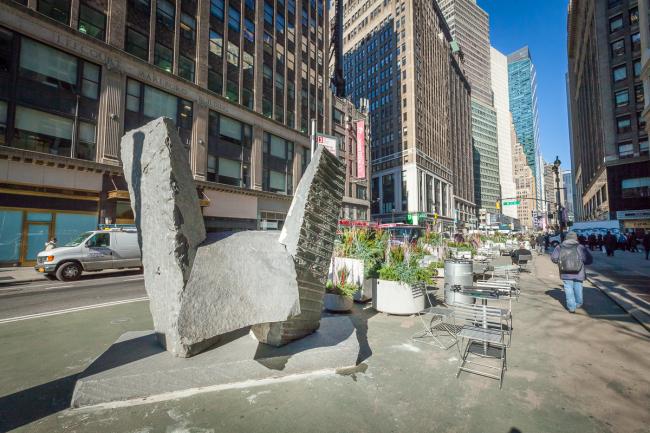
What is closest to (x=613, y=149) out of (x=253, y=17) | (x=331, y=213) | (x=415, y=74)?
(x=415, y=74)

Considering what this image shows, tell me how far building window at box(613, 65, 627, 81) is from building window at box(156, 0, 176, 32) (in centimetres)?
5810

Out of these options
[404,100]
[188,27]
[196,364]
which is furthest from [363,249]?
[404,100]

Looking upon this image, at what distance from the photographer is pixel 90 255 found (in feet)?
42.1

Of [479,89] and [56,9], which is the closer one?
[56,9]

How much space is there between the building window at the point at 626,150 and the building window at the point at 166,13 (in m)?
57.0

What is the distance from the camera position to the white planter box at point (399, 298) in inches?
264

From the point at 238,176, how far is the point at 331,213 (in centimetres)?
2369

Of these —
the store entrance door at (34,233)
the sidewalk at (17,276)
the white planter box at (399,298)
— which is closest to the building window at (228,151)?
the store entrance door at (34,233)

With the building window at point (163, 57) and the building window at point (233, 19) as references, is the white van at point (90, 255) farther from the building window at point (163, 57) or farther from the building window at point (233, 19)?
the building window at point (233, 19)

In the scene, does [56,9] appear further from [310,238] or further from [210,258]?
[310,238]

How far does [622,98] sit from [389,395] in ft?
198

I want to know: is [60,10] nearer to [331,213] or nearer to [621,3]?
[331,213]

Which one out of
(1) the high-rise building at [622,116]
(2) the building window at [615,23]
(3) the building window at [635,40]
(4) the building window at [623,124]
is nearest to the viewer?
(1) the high-rise building at [622,116]

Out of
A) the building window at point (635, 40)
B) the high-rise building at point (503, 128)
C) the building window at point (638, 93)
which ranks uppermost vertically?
the high-rise building at point (503, 128)
